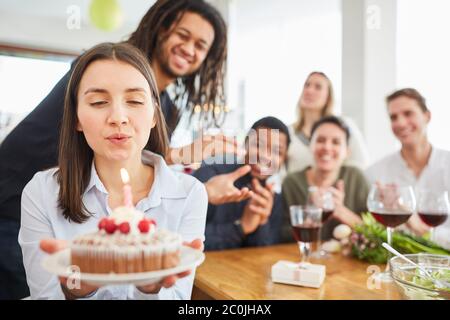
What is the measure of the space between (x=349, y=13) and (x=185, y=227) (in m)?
0.84

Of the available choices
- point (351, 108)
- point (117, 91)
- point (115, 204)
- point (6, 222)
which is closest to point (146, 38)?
point (117, 91)

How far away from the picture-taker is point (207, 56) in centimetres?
97

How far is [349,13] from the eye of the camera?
4.14ft

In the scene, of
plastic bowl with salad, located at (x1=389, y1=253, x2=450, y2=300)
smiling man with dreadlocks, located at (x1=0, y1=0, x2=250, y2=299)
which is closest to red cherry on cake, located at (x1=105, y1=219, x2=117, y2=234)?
smiling man with dreadlocks, located at (x1=0, y1=0, x2=250, y2=299)

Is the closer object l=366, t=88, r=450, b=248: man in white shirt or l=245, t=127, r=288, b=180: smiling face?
l=245, t=127, r=288, b=180: smiling face

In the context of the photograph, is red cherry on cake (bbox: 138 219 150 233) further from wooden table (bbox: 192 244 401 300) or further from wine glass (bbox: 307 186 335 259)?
wine glass (bbox: 307 186 335 259)

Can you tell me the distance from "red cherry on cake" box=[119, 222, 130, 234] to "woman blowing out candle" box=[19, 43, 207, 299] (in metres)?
0.12

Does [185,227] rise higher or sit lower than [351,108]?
lower

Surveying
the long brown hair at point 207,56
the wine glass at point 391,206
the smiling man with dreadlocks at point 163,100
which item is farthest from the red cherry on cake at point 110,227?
the wine glass at point 391,206

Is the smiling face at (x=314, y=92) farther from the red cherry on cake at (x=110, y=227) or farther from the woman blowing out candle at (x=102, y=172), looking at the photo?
the red cherry on cake at (x=110, y=227)

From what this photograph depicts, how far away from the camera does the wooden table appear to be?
0.94 m

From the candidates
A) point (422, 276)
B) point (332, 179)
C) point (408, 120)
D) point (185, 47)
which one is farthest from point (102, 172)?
point (408, 120)
